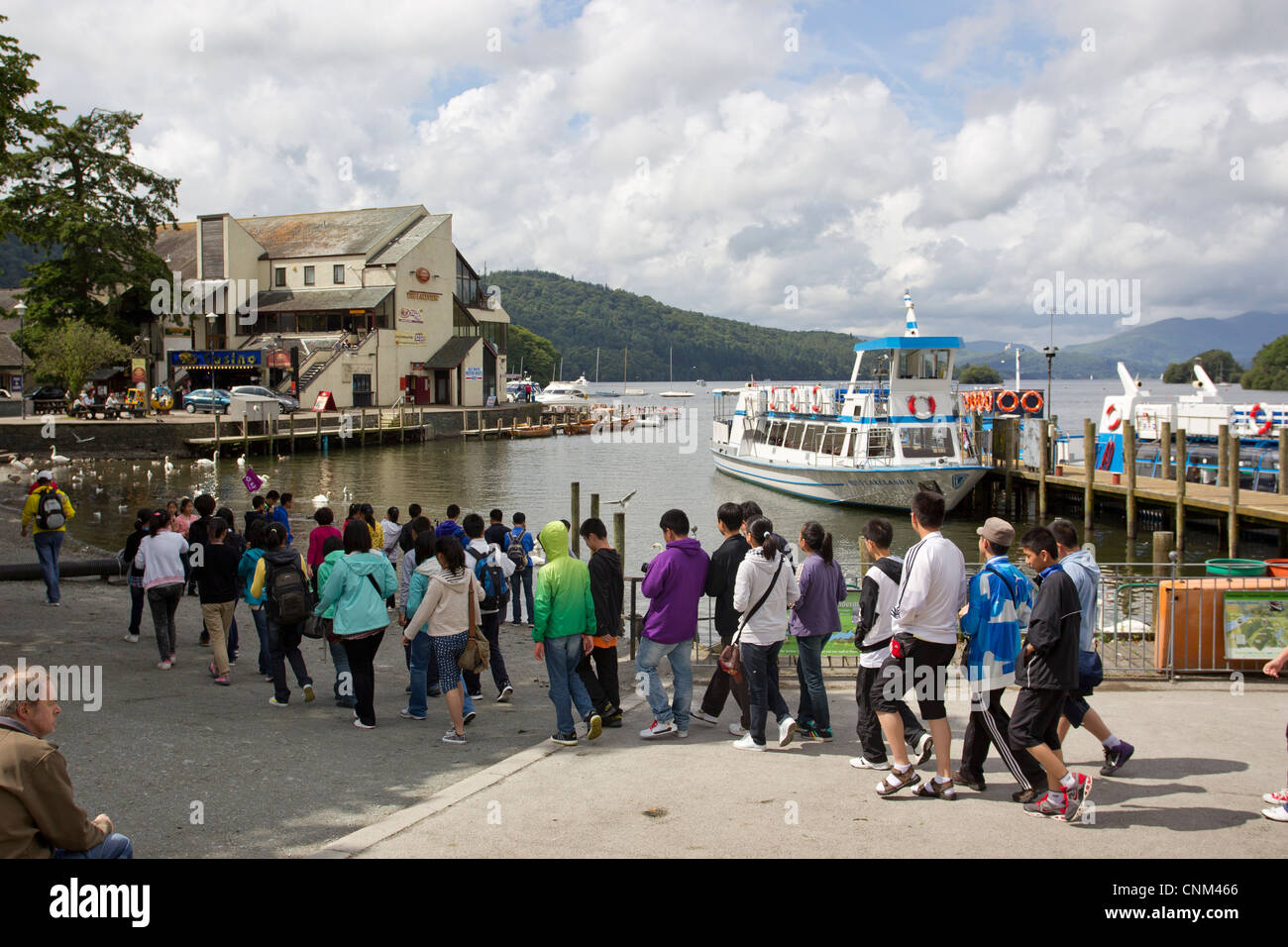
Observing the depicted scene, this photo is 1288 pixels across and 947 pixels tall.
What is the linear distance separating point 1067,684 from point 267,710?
22.9 ft

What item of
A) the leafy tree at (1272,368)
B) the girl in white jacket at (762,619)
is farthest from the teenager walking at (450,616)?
the leafy tree at (1272,368)

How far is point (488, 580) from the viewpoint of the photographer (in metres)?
9.86

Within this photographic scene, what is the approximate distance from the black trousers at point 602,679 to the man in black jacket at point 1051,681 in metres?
3.49

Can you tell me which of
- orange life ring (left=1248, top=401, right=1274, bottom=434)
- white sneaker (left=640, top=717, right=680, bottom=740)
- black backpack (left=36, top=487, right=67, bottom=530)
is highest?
orange life ring (left=1248, top=401, right=1274, bottom=434)

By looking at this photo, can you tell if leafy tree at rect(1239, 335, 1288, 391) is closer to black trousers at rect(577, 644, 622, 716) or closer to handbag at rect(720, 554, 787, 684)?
handbag at rect(720, 554, 787, 684)

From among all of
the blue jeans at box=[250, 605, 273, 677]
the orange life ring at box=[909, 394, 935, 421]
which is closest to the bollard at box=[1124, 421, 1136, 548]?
the orange life ring at box=[909, 394, 935, 421]

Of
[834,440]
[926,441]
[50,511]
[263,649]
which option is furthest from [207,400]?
[263,649]

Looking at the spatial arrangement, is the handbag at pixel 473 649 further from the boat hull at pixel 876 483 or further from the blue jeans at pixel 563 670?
the boat hull at pixel 876 483

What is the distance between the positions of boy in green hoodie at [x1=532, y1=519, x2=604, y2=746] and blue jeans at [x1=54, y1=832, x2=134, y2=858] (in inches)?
150

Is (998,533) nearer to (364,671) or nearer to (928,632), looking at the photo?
(928,632)

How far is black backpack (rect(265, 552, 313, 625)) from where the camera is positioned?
29.7 feet

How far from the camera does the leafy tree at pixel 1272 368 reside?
127m
